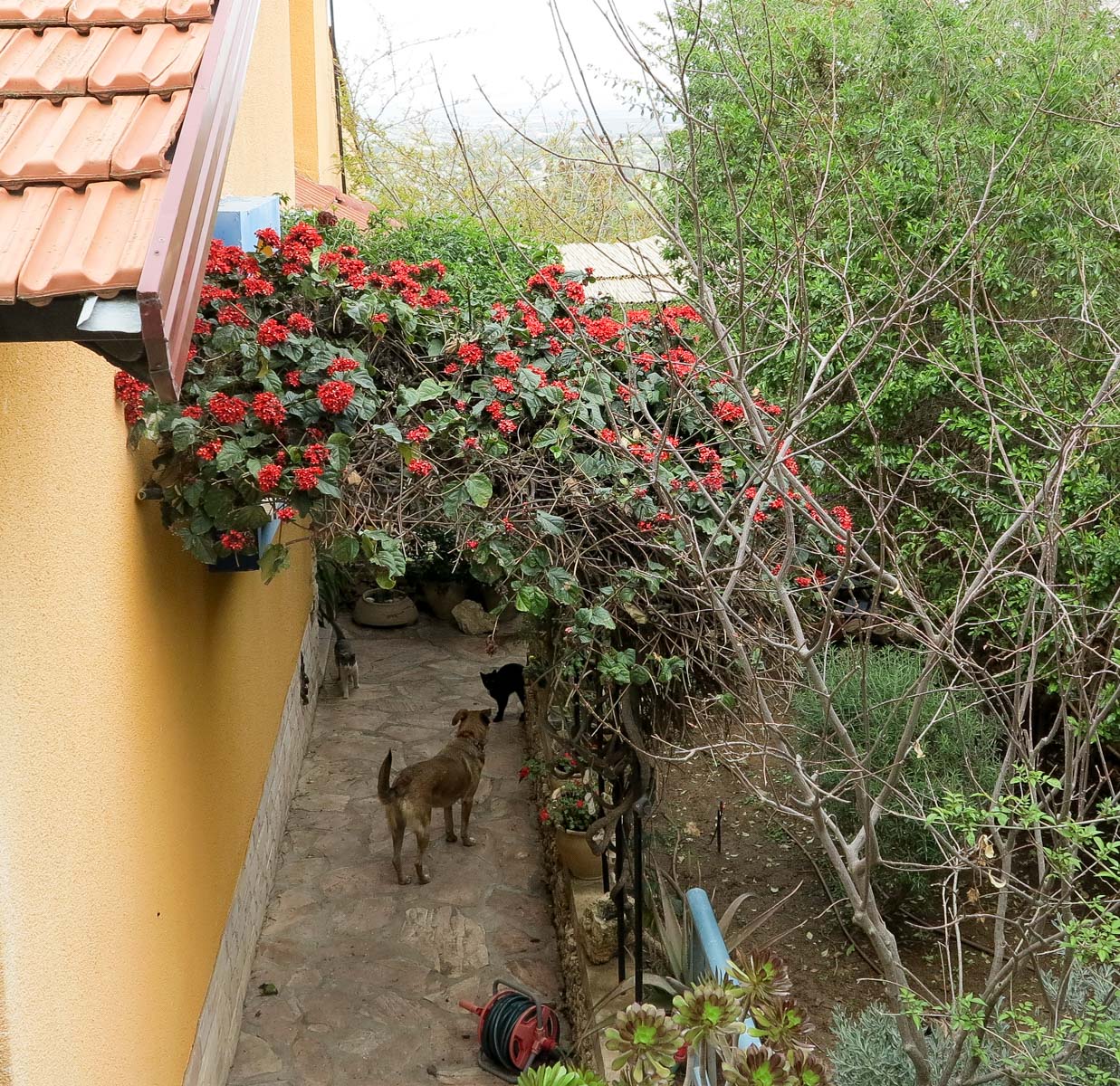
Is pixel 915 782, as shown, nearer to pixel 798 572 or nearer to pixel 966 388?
pixel 798 572

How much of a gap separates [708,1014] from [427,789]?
4.36 m

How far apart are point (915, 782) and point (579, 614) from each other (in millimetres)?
→ 2560

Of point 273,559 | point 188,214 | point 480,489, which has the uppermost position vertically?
point 188,214

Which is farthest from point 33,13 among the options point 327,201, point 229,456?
point 327,201

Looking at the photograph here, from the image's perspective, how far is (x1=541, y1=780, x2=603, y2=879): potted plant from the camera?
20.4 ft

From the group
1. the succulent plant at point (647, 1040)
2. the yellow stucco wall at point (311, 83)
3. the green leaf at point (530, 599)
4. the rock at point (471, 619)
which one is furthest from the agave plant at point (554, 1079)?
the yellow stucco wall at point (311, 83)

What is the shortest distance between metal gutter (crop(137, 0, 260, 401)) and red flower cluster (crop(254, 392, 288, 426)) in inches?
46.9

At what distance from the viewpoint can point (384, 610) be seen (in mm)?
11875

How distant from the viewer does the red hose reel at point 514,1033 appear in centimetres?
533

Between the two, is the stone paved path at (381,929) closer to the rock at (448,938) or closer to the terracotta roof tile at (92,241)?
the rock at (448,938)

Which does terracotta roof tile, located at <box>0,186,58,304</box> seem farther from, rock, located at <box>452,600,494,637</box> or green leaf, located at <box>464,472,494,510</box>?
rock, located at <box>452,600,494,637</box>

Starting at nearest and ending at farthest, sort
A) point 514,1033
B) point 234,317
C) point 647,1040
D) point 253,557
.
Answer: point 647,1040 < point 234,317 < point 253,557 < point 514,1033

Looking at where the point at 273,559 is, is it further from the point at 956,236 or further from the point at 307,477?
the point at 956,236

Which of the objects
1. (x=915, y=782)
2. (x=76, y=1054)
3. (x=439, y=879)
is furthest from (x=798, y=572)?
(x=439, y=879)
